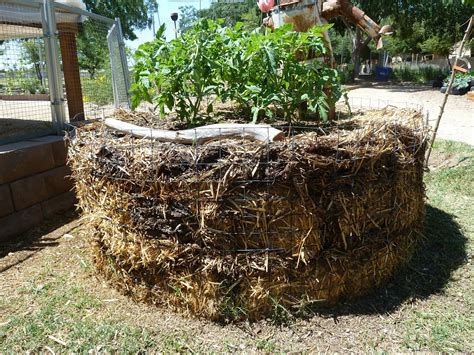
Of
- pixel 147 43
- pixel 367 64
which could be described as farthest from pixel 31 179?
pixel 367 64

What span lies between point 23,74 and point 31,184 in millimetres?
3418

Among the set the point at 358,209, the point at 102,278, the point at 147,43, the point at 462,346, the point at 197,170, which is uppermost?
the point at 147,43

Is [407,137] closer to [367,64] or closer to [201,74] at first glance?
[201,74]

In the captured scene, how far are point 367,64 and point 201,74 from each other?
47.4 metres

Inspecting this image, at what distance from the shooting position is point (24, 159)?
4.20 metres

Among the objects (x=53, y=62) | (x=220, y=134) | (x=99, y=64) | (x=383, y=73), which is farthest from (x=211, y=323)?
(x=383, y=73)

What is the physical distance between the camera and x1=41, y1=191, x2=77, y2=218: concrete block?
449 centimetres

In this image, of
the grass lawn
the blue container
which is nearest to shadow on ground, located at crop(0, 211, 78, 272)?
the grass lawn

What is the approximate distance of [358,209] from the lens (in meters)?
2.79

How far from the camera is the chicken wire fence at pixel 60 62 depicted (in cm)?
477

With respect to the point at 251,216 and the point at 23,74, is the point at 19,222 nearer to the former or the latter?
the point at 251,216

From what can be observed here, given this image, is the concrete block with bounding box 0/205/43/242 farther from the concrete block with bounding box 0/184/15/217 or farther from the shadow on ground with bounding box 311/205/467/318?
the shadow on ground with bounding box 311/205/467/318

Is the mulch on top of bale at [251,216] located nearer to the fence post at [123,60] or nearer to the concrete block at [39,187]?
the concrete block at [39,187]

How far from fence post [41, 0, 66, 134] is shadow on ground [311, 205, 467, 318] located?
3762 millimetres
